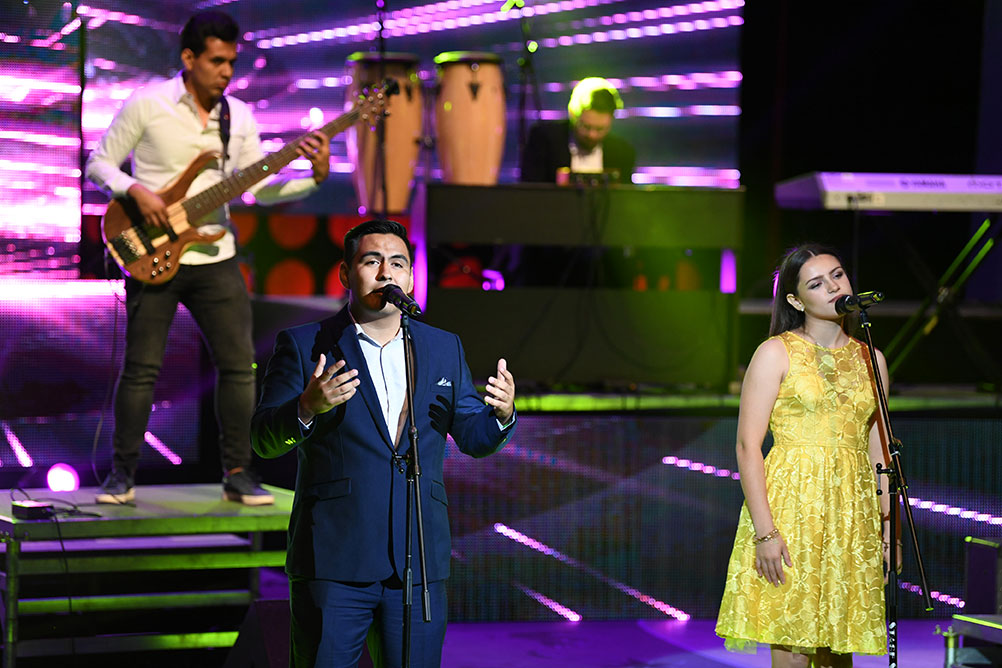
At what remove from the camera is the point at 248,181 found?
510 cm

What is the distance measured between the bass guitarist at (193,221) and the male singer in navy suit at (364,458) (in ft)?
6.88

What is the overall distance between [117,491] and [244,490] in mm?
542

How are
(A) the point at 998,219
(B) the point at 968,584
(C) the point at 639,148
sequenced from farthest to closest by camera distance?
(C) the point at 639,148 → (A) the point at 998,219 → (B) the point at 968,584


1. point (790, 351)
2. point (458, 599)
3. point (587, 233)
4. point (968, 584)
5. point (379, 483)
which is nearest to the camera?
point (379, 483)

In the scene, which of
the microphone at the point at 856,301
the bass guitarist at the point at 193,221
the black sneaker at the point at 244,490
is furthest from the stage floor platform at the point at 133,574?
the microphone at the point at 856,301

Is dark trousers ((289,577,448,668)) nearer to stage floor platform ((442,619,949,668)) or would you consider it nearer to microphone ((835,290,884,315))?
microphone ((835,290,884,315))

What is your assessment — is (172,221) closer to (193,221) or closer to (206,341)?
(193,221)

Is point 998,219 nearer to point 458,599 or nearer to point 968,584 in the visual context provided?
point 968,584

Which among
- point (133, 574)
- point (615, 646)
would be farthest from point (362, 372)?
point (133, 574)

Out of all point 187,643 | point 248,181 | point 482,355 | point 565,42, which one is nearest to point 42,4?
point 248,181

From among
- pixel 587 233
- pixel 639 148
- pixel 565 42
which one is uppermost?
pixel 565 42

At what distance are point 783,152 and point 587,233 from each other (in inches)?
131

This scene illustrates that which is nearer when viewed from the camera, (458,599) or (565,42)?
(458,599)

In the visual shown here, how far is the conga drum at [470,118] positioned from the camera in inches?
273
